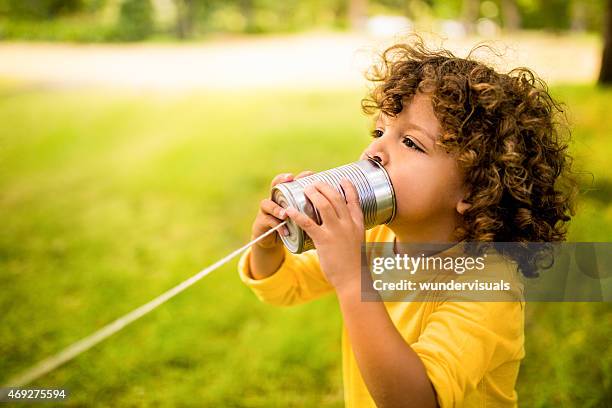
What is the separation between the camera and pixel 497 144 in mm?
1207

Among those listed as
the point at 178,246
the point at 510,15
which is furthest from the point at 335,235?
the point at 510,15

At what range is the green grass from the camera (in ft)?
7.31

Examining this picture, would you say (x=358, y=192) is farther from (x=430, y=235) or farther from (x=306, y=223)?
(x=430, y=235)

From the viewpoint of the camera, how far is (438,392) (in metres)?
0.99

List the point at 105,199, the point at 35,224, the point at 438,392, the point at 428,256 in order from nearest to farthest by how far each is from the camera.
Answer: the point at 438,392
the point at 428,256
the point at 35,224
the point at 105,199

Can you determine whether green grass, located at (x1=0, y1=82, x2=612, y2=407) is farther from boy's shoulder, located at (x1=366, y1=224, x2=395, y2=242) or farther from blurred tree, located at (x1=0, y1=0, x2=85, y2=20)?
boy's shoulder, located at (x1=366, y1=224, x2=395, y2=242)

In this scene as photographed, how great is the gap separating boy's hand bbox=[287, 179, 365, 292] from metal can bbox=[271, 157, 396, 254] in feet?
0.07

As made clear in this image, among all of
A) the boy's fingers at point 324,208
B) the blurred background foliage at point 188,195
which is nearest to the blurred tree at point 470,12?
the blurred background foliage at point 188,195

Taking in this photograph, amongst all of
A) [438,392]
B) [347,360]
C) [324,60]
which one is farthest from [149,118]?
[438,392]

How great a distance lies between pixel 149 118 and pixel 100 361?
3.41m

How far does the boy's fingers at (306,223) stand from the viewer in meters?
1.05

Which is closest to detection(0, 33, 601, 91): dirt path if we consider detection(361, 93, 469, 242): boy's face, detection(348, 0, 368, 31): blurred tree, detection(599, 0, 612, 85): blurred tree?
detection(348, 0, 368, 31): blurred tree

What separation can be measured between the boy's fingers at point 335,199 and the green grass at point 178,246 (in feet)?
4.32

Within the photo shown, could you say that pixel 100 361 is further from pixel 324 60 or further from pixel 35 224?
pixel 324 60
